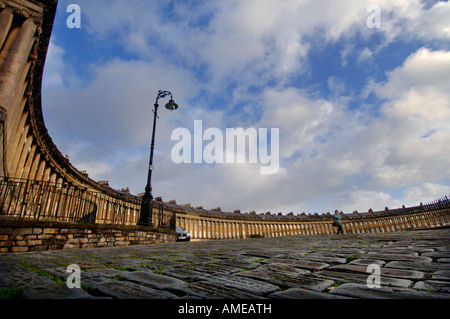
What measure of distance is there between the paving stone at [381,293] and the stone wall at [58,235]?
7.39 m

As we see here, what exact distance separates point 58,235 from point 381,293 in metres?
7.95

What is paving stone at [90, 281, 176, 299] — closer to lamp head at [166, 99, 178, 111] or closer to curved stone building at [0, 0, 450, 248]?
curved stone building at [0, 0, 450, 248]

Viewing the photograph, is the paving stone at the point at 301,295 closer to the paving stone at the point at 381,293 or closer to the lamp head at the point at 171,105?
the paving stone at the point at 381,293

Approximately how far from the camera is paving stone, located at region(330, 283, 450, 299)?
5.19 ft

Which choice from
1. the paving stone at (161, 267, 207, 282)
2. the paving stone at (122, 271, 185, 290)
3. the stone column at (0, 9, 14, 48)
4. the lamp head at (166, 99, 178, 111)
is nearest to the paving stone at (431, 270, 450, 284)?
the paving stone at (161, 267, 207, 282)

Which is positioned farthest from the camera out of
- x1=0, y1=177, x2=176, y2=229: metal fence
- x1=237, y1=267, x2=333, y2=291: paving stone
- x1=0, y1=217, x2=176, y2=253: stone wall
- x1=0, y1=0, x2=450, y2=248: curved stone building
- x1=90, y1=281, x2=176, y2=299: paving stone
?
x1=0, y1=0, x2=450, y2=248: curved stone building

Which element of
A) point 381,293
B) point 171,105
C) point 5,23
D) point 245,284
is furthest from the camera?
point 171,105

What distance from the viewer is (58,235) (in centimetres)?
670

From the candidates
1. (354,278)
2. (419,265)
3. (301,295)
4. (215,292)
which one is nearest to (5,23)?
(215,292)

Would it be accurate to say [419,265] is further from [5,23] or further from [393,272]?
[5,23]

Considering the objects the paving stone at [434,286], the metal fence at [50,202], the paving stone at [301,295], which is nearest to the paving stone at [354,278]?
the paving stone at [434,286]

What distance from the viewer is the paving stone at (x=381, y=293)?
158 cm

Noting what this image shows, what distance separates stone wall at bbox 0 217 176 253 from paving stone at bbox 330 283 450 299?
7.39 m
